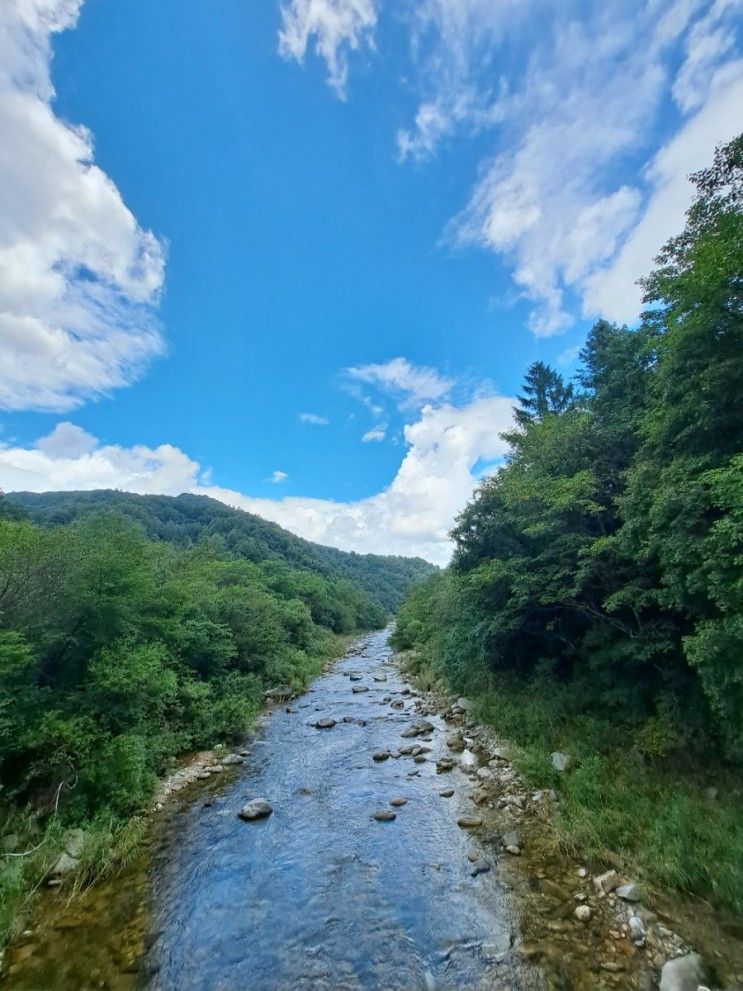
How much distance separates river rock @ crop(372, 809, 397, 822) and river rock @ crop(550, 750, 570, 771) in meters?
3.90

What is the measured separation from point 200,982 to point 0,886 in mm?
3451

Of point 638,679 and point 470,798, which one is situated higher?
point 638,679

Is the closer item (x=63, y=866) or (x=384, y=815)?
(x=63, y=866)

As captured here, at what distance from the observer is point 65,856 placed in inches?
300

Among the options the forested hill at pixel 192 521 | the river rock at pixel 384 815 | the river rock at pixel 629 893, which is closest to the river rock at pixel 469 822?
the river rock at pixel 384 815

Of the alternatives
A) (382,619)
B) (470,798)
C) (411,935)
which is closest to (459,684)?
(470,798)

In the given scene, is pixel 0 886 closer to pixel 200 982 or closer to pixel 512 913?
pixel 200 982

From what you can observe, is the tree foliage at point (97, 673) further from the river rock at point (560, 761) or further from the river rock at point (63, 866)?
the river rock at point (560, 761)

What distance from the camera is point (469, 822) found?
30.8 feet

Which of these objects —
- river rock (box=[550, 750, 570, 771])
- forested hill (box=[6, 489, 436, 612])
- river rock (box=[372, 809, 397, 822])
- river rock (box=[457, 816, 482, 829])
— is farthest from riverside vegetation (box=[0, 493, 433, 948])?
forested hill (box=[6, 489, 436, 612])

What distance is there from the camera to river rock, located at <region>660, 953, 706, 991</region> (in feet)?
16.2

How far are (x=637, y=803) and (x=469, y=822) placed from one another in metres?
3.35

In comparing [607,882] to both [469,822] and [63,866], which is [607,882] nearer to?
[469,822]

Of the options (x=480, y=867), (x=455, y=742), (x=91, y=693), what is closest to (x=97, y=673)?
(x=91, y=693)
